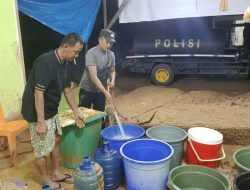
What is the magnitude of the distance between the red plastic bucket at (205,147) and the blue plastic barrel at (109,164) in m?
1.11

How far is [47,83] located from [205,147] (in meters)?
2.28

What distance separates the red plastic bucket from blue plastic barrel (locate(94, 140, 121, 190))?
3.63 feet

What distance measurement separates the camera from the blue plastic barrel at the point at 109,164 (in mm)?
3561

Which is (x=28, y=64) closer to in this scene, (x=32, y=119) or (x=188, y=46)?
(x=188, y=46)

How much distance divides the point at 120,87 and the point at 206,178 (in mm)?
6836

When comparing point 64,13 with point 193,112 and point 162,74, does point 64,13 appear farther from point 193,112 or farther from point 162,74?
point 162,74

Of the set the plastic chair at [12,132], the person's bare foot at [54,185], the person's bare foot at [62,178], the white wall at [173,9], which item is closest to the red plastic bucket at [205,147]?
the person's bare foot at [62,178]

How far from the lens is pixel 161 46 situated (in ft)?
31.2

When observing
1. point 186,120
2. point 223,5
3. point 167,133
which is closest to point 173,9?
point 223,5

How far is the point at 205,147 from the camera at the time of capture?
379 cm

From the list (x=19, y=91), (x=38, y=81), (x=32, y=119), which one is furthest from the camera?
(x=19, y=91)

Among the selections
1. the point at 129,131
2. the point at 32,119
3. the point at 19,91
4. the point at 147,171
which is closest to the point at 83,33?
the point at 19,91

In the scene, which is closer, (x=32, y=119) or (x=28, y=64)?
(x=32, y=119)

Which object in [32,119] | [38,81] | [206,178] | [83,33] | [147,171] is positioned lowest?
[206,178]
